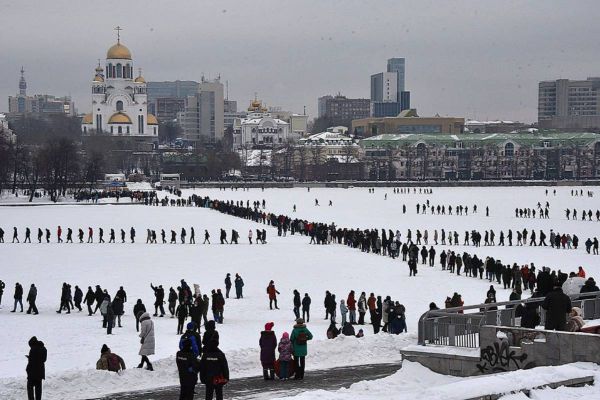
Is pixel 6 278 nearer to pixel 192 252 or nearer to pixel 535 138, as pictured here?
pixel 192 252

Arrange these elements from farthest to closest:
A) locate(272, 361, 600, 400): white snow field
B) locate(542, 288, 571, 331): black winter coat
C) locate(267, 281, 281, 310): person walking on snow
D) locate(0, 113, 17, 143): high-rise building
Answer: locate(0, 113, 17, 143): high-rise building < locate(267, 281, 281, 310): person walking on snow < locate(542, 288, 571, 331): black winter coat < locate(272, 361, 600, 400): white snow field

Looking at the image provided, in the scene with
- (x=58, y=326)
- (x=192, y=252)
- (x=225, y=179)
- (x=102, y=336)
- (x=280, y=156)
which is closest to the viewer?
(x=102, y=336)

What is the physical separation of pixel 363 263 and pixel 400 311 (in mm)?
14377

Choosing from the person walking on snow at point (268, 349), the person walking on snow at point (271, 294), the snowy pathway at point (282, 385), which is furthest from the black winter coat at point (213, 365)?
the person walking on snow at point (271, 294)

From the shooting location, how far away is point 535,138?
14888 cm

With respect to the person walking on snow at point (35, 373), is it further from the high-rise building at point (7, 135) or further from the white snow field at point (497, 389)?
the high-rise building at point (7, 135)

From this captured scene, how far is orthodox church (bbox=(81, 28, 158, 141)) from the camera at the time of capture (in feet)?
527

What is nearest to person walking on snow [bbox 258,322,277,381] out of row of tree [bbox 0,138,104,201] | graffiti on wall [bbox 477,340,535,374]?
graffiti on wall [bbox 477,340,535,374]

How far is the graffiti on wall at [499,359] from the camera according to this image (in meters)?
11.8

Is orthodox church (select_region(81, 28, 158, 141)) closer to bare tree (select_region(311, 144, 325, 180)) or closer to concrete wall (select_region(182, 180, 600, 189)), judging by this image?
bare tree (select_region(311, 144, 325, 180))

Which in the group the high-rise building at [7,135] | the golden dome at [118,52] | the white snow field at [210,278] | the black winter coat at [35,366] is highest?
the golden dome at [118,52]

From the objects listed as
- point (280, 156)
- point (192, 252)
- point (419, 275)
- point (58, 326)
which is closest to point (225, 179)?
point (280, 156)

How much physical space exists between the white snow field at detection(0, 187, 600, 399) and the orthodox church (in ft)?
341

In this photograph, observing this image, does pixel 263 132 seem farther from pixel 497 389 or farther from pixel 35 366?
pixel 497 389
